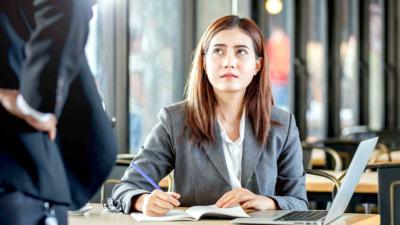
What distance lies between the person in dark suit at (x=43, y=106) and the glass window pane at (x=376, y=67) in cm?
1224

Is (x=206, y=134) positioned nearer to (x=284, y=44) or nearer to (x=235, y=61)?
(x=235, y=61)

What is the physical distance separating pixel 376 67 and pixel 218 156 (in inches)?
423

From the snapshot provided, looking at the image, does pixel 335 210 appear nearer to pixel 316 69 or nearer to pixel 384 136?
pixel 384 136

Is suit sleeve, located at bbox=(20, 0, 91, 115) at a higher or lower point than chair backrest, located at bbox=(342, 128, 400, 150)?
higher

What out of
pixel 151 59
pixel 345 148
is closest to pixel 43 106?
pixel 151 59

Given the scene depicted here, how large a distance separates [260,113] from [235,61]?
238 mm

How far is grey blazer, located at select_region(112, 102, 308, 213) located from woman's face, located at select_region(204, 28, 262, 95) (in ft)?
0.60

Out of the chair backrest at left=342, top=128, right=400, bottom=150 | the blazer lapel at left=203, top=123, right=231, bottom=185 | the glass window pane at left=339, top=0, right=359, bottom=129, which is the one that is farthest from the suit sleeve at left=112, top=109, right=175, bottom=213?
the glass window pane at left=339, top=0, right=359, bottom=129

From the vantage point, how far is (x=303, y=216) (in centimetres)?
304

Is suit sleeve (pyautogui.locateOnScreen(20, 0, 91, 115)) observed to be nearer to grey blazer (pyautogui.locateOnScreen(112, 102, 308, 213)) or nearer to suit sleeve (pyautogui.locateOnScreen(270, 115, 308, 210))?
grey blazer (pyautogui.locateOnScreen(112, 102, 308, 213))

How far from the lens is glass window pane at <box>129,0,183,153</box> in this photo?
677 cm

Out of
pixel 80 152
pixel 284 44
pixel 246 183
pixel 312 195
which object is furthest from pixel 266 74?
pixel 284 44

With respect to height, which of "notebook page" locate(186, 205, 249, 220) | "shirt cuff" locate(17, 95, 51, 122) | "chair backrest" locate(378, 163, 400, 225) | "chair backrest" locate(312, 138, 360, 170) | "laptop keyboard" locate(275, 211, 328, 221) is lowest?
"chair backrest" locate(312, 138, 360, 170)

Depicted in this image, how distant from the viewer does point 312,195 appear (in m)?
4.96
